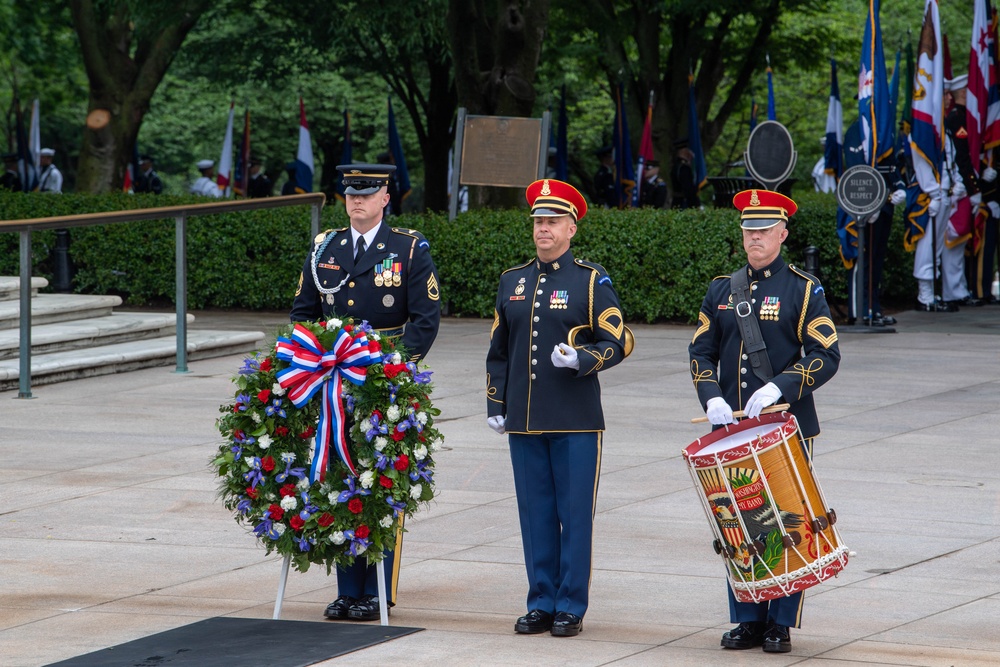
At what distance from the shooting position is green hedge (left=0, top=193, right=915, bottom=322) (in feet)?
57.1

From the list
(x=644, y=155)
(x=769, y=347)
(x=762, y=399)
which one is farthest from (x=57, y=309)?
(x=644, y=155)

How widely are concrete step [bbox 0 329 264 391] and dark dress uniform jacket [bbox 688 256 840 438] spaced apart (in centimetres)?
840

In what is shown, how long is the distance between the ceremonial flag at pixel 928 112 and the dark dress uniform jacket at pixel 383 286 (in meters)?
13.0

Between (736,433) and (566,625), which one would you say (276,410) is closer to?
(566,625)

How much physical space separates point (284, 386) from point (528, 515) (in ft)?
3.72

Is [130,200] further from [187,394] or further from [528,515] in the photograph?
[528,515]

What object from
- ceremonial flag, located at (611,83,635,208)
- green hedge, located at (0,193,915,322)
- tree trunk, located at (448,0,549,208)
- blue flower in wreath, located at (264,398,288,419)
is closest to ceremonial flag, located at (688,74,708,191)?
ceremonial flag, located at (611,83,635,208)

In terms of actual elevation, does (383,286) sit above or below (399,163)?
below

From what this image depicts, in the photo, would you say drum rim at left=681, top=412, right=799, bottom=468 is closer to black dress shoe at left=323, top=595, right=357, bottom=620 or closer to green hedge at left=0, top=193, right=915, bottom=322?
black dress shoe at left=323, top=595, right=357, bottom=620

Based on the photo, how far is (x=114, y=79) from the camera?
80.8ft

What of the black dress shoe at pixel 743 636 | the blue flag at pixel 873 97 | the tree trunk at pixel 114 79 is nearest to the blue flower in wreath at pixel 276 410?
the black dress shoe at pixel 743 636

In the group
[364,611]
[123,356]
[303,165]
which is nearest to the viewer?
[364,611]

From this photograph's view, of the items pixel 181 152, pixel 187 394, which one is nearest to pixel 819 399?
pixel 187 394

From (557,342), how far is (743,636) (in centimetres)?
139
